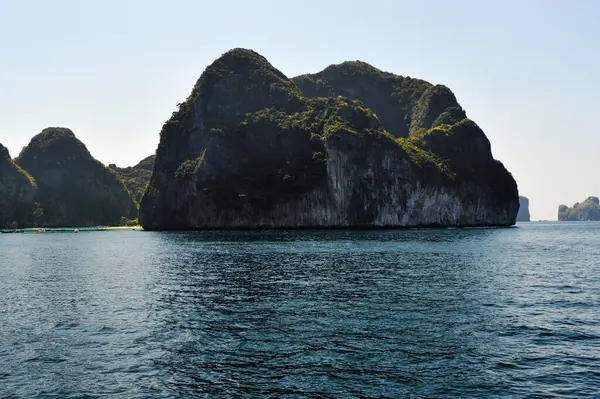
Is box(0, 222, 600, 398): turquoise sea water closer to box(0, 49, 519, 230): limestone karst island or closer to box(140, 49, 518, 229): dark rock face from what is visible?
box(140, 49, 518, 229): dark rock face

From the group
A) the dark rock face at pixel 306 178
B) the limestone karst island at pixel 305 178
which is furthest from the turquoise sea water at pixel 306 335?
the limestone karst island at pixel 305 178

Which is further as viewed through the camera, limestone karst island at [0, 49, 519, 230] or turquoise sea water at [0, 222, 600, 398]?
limestone karst island at [0, 49, 519, 230]

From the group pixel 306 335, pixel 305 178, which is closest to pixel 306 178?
pixel 305 178

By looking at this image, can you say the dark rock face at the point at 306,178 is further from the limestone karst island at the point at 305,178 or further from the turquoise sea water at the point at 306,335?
the turquoise sea water at the point at 306,335

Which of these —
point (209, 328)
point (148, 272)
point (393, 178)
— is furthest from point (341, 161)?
point (209, 328)

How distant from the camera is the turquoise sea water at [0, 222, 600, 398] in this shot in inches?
658

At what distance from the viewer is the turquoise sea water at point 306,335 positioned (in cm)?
1672

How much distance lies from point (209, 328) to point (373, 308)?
1034cm

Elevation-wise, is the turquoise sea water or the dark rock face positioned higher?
the dark rock face

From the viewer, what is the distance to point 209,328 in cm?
2500

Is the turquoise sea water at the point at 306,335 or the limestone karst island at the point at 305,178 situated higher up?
the limestone karst island at the point at 305,178

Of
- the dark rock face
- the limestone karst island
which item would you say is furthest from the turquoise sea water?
the limestone karst island

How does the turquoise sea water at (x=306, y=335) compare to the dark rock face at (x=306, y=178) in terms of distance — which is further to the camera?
the dark rock face at (x=306, y=178)

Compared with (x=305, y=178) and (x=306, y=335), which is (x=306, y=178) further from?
(x=306, y=335)
